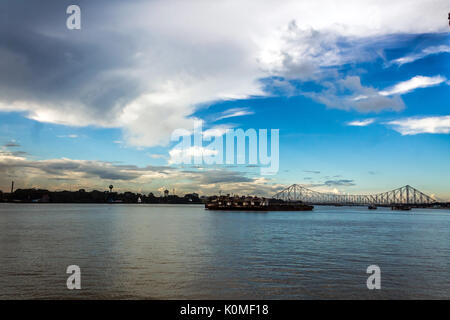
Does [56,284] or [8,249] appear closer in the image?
[56,284]

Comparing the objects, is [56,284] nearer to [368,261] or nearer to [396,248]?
[368,261]

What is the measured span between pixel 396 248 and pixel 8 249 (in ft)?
141

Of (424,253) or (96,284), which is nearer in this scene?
(96,284)

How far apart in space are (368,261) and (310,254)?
5.40 m

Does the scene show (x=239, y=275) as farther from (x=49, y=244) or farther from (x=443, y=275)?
(x=49, y=244)

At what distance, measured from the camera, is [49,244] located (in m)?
39.0

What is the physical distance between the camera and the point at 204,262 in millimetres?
28641
